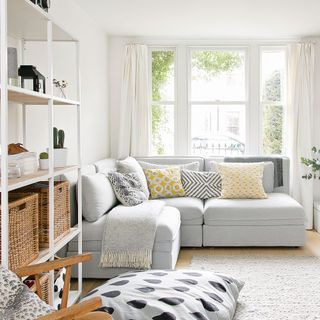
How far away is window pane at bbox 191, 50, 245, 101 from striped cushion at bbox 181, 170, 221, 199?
1320 millimetres

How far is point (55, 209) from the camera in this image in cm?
309

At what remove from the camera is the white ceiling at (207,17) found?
4.76 m

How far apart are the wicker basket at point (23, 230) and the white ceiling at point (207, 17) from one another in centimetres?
269

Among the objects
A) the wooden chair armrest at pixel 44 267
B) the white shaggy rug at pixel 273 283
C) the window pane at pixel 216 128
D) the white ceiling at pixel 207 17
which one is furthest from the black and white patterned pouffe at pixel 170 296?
the window pane at pixel 216 128

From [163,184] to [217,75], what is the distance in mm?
1885

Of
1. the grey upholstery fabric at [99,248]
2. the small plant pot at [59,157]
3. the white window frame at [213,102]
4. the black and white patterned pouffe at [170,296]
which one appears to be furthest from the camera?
the white window frame at [213,102]

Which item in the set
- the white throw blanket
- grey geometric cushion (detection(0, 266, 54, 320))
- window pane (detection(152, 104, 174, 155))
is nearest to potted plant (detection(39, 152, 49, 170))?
grey geometric cushion (detection(0, 266, 54, 320))

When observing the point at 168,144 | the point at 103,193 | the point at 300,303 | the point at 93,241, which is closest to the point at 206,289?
the point at 300,303

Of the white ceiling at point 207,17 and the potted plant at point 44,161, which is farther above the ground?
the white ceiling at point 207,17

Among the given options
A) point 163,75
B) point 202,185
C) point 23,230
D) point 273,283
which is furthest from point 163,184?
point 23,230

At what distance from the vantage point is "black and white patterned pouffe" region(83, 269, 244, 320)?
9.12 feet

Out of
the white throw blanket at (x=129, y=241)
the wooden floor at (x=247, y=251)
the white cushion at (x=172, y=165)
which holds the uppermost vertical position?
the white cushion at (x=172, y=165)

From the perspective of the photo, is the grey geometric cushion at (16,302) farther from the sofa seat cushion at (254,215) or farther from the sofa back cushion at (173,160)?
the sofa back cushion at (173,160)

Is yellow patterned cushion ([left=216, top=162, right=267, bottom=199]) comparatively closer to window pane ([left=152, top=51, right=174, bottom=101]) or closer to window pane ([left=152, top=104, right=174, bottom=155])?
window pane ([left=152, top=104, right=174, bottom=155])
